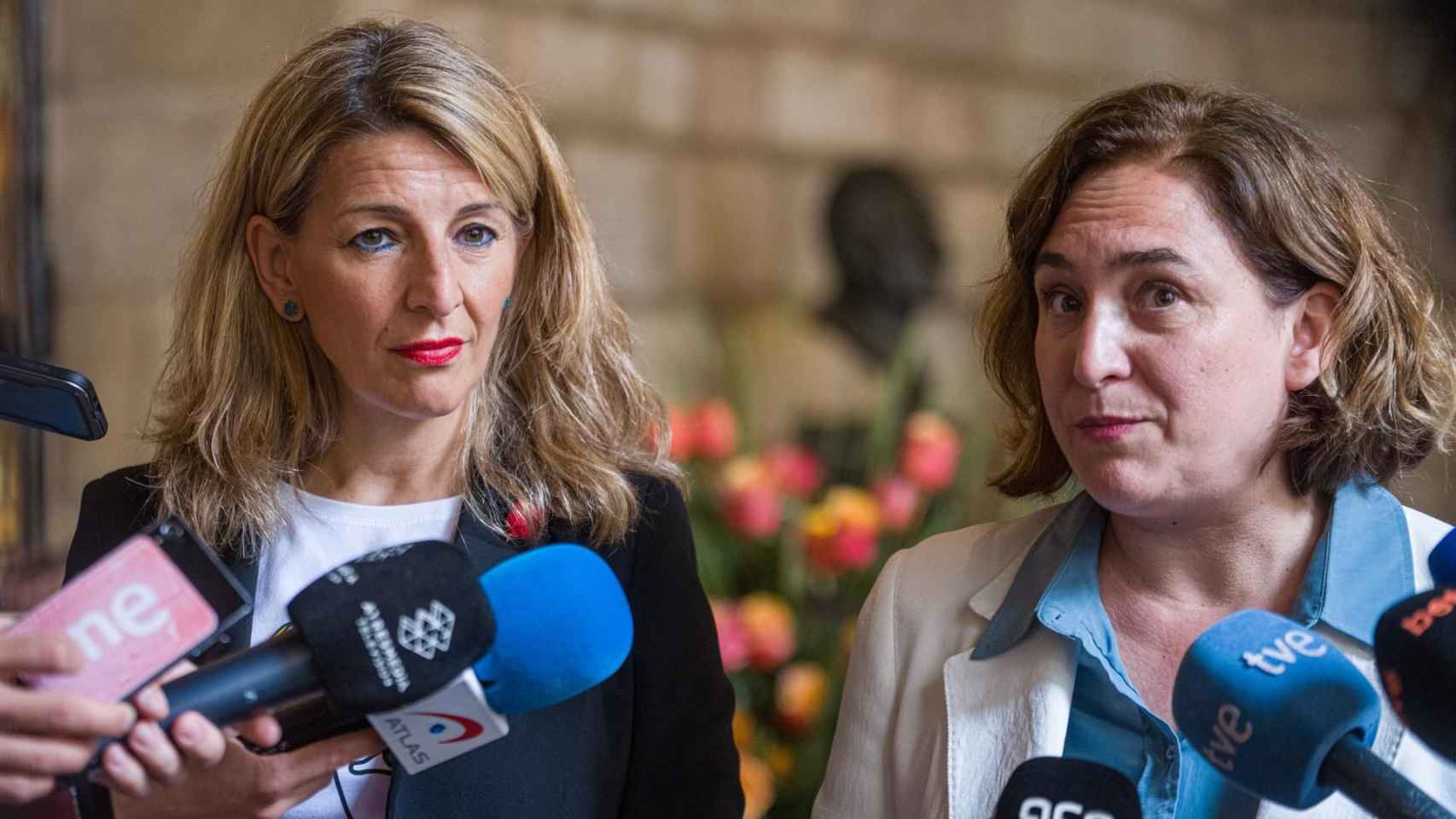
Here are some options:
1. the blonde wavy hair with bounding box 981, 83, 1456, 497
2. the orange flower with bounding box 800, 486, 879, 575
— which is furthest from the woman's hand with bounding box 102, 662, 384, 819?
the orange flower with bounding box 800, 486, 879, 575

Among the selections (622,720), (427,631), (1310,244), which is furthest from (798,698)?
(427,631)

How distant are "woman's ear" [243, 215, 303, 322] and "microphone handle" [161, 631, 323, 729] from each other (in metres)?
0.71

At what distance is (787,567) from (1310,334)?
132 cm

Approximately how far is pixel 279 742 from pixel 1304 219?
1051 millimetres

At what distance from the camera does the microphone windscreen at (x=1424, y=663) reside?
951 mm

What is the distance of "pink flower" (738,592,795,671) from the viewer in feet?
8.21

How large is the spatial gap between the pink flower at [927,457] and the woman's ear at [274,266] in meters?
1.40

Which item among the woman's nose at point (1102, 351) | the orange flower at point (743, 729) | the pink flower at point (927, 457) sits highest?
the woman's nose at point (1102, 351)

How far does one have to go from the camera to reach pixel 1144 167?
4.96ft

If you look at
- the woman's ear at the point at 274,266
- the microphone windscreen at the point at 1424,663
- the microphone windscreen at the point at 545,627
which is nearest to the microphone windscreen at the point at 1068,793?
the microphone windscreen at the point at 1424,663

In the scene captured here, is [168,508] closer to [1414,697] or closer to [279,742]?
[279,742]

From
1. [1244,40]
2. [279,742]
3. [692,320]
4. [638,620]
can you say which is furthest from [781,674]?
[1244,40]

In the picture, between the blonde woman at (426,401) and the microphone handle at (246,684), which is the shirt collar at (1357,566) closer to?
the blonde woman at (426,401)

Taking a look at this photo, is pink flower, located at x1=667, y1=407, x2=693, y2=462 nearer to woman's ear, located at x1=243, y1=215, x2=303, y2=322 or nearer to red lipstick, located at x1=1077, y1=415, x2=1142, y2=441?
woman's ear, located at x1=243, y1=215, x2=303, y2=322
